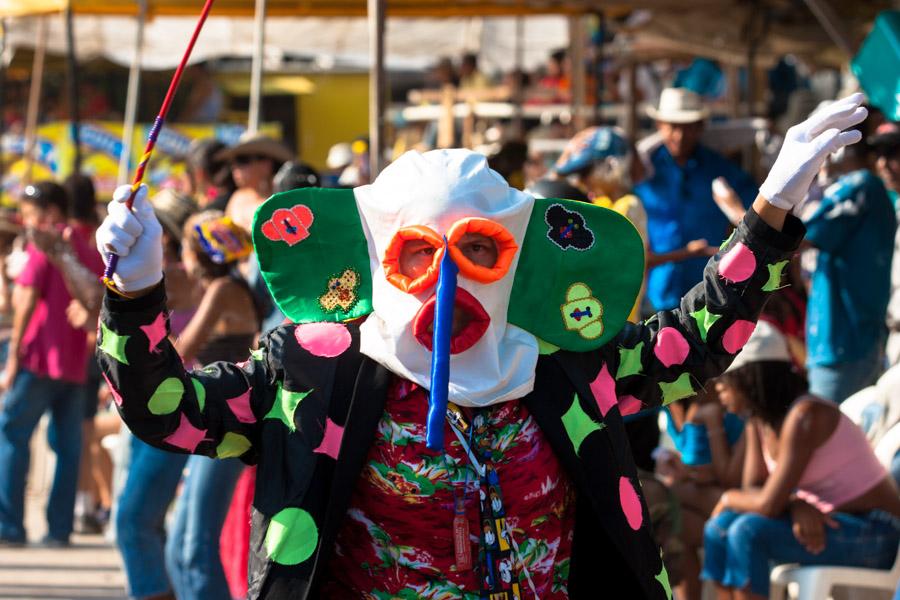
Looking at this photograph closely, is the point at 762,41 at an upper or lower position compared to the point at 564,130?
upper

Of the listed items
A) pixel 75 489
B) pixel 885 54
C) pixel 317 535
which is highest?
pixel 885 54

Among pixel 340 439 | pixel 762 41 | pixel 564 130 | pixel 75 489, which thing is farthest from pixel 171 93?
pixel 564 130

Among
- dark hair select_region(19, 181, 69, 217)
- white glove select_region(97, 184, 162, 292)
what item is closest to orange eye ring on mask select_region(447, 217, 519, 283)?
white glove select_region(97, 184, 162, 292)

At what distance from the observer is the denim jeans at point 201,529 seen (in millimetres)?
5039

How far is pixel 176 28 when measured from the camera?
14.6 m

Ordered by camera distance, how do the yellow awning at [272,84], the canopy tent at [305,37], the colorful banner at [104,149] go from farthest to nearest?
the yellow awning at [272,84]
the colorful banner at [104,149]
the canopy tent at [305,37]

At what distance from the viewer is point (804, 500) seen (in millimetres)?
4789

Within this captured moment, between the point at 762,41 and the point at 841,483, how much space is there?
19.9ft

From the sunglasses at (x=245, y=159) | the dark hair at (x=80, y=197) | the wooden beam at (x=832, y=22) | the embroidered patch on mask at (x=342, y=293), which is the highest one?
the wooden beam at (x=832, y=22)

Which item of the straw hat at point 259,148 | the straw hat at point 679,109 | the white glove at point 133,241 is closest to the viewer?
the white glove at point 133,241

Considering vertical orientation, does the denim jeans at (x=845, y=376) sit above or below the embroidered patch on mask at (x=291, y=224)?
below

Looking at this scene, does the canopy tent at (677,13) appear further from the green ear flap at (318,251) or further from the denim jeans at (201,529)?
the green ear flap at (318,251)

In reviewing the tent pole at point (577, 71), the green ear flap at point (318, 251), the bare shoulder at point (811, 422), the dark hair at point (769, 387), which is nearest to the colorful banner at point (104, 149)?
the tent pole at point (577, 71)

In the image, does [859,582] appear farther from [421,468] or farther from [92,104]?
[92,104]
